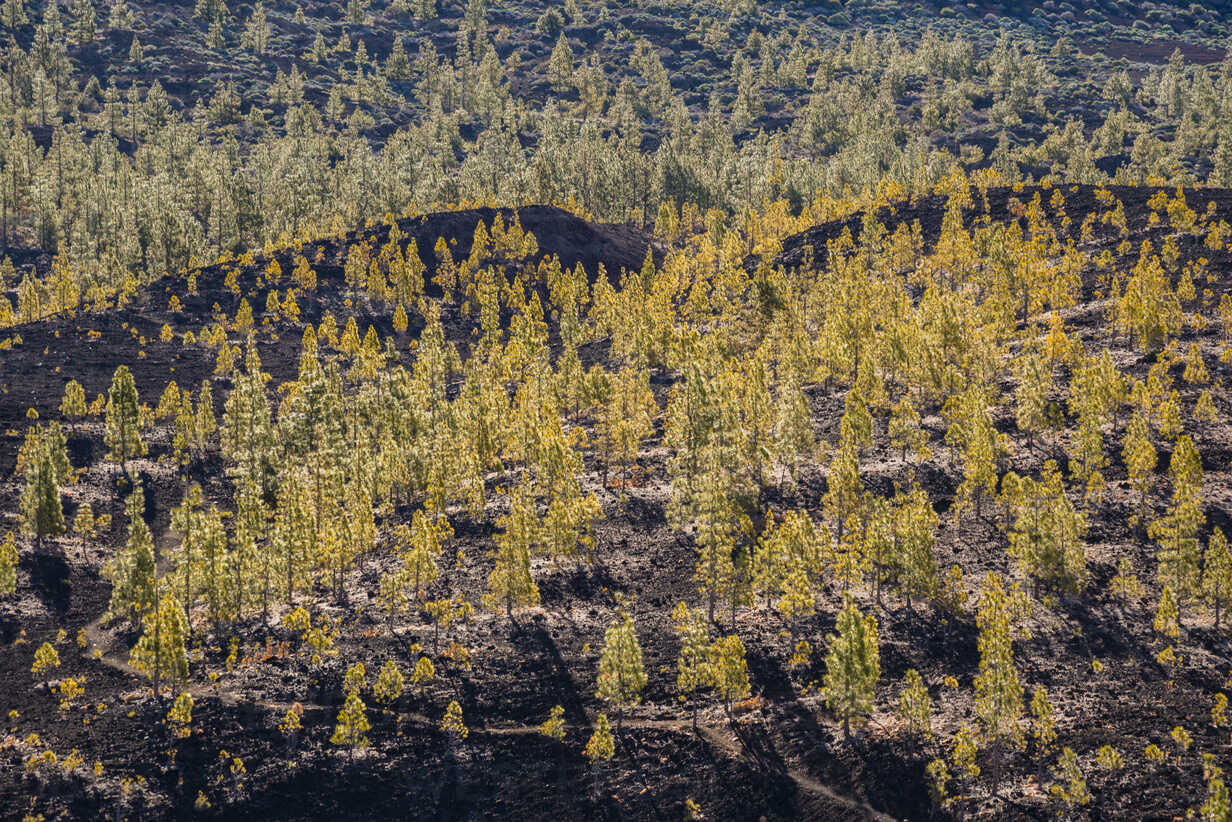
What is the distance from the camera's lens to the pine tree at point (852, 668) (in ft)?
189

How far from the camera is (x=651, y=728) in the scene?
205 ft

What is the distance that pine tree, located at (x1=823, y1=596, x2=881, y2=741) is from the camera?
57.7 m

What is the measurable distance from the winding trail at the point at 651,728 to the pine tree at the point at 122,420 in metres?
36.0

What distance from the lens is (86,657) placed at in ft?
234

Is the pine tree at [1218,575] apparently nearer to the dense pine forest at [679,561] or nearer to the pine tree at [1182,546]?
the dense pine forest at [679,561]

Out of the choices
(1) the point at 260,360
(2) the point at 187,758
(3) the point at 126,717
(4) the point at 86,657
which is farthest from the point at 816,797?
(1) the point at 260,360

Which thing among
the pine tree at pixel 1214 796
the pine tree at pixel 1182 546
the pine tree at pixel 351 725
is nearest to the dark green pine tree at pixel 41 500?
A: the pine tree at pixel 351 725

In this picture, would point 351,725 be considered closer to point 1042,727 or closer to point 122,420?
point 1042,727

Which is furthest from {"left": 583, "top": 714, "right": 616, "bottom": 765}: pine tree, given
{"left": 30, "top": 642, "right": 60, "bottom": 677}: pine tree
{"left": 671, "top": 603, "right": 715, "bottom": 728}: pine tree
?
{"left": 30, "top": 642, "right": 60, "bottom": 677}: pine tree

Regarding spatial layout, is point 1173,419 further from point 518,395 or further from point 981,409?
point 518,395

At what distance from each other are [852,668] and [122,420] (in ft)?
259

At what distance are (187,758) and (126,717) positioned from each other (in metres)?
6.26

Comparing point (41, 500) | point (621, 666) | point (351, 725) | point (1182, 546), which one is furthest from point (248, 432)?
point (1182, 546)

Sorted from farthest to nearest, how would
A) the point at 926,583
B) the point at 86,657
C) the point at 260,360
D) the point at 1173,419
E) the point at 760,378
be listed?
the point at 260,360
the point at 760,378
the point at 1173,419
the point at 86,657
the point at 926,583
